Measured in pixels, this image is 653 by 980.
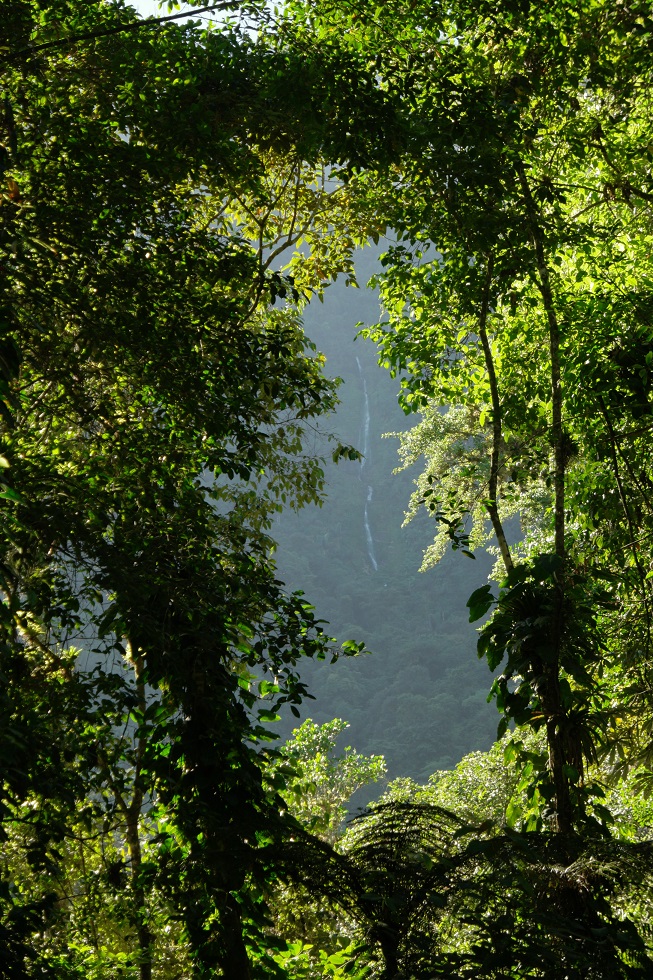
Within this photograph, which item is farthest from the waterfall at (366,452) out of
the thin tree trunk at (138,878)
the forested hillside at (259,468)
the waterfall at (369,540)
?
the thin tree trunk at (138,878)

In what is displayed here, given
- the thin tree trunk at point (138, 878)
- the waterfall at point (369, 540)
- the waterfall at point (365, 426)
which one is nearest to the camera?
the thin tree trunk at point (138, 878)

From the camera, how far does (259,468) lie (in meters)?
4.33

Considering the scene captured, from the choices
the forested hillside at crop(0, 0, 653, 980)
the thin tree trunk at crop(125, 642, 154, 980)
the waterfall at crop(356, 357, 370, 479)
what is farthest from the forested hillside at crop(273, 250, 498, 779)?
the forested hillside at crop(0, 0, 653, 980)

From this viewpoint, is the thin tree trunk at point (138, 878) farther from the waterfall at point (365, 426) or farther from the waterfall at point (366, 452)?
the waterfall at point (365, 426)

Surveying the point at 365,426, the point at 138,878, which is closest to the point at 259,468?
the point at 138,878

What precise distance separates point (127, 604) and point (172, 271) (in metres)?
1.33

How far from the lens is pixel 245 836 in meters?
2.56

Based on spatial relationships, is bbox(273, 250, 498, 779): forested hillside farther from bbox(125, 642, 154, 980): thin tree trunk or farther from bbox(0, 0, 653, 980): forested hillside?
bbox(0, 0, 653, 980): forested hillside

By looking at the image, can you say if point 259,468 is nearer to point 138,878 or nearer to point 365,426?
point 138,878

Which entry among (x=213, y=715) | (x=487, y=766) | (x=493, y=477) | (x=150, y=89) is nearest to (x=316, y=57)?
(x=150, y=89)

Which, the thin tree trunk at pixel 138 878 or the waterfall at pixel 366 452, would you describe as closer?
the thin tree trunk at pixel 138 878

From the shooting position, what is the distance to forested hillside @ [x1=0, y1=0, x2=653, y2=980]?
218 centimetres

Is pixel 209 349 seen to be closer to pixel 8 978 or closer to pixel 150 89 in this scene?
pixel 150 89

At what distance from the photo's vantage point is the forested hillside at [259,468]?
7.14 feet
